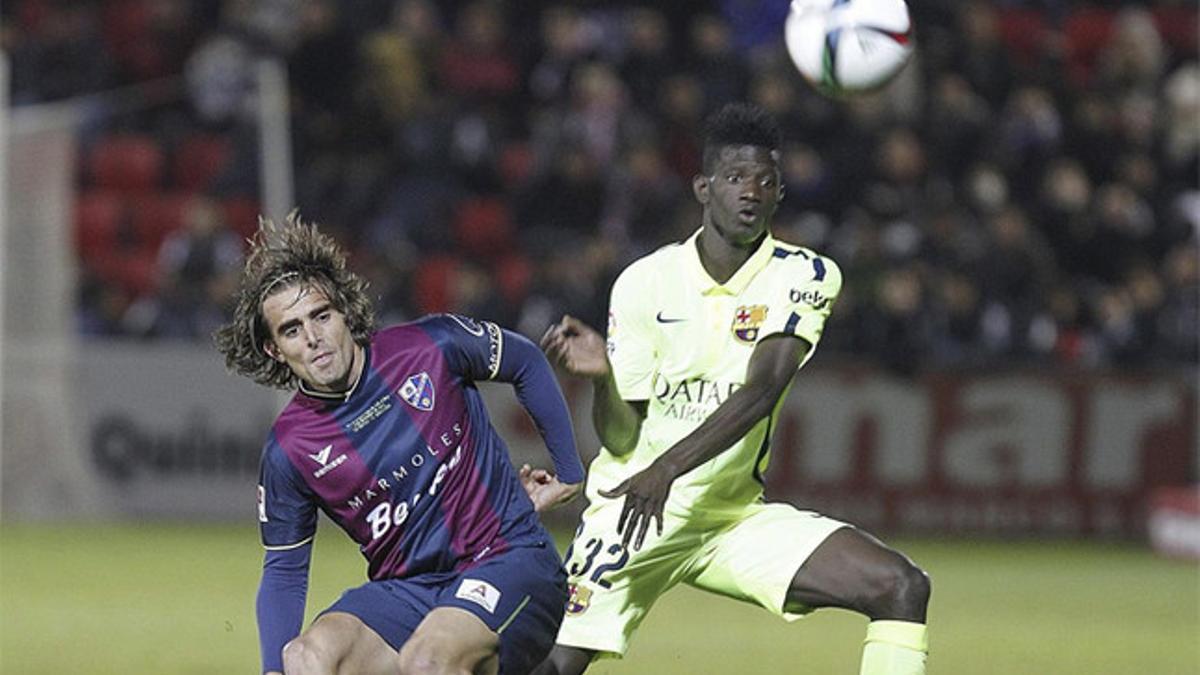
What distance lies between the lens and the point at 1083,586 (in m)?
14.1

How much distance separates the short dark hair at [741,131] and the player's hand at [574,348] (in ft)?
2.43

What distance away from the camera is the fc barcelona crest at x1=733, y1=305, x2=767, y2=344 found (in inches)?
280

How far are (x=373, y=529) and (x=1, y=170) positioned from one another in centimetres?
1063

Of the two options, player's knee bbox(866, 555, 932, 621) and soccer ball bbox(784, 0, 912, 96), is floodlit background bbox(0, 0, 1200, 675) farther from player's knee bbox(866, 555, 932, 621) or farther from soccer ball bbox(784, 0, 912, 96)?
player's knee bbox(866, 555, 932, 621)

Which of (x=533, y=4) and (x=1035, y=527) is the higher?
(x=533, y=4)

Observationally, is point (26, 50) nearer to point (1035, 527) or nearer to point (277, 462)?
point (1035, 527)

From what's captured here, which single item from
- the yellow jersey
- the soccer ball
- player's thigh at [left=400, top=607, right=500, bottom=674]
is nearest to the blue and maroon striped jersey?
player's thigh at [left=400, top=607, right=500, bottom=674]

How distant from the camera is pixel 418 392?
6.49 m

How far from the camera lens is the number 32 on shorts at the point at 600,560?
716 centimetres

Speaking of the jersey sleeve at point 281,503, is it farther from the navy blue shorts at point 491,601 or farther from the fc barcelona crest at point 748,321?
the fc barcelona crest at point 748,321

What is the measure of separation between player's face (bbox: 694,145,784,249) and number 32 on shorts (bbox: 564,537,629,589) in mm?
1035

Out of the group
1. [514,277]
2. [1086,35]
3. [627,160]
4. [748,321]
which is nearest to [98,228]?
[514,277]

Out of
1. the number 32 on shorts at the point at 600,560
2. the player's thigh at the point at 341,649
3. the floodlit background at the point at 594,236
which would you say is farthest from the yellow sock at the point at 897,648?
the floodlit background at the point at 594,236

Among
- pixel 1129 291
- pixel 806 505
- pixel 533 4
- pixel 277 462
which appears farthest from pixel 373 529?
pixel 533 4
